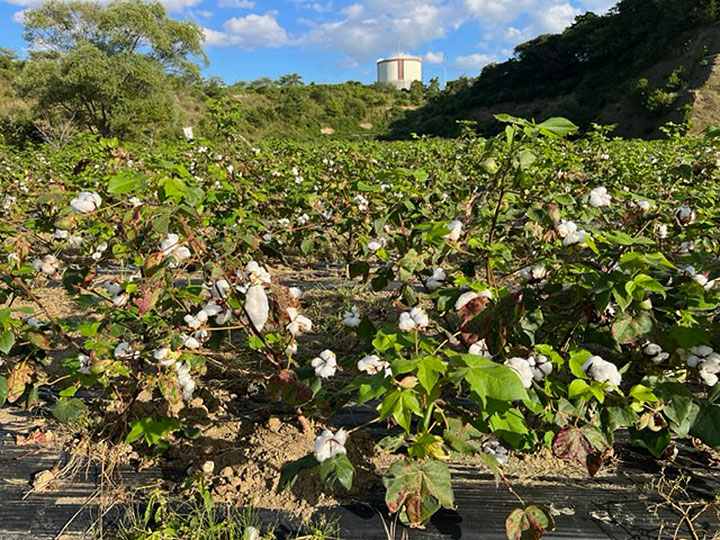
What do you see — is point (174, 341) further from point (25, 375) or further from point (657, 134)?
point (657, 134)

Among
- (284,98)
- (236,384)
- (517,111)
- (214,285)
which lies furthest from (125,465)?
(284,98)

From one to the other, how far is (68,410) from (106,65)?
25.4m

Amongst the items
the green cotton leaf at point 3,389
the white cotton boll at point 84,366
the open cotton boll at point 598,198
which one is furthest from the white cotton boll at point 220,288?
the open cotton boll at point 598,198

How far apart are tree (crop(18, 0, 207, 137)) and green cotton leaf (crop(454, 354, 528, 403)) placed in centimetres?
2563

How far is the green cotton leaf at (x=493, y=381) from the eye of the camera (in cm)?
88

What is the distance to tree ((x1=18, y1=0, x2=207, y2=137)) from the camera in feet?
72.7

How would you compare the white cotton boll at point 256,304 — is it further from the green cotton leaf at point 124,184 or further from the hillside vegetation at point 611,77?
the hillside vegetation at point 611,77

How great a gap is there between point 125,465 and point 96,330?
1.75ft

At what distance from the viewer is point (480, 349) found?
1251 mm

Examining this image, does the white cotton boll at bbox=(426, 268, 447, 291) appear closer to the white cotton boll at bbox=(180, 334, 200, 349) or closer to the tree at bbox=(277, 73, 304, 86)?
the white cotton boll at bbox=(180, 334, 200, 349)

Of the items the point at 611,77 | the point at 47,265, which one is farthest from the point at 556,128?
the point at 611,77

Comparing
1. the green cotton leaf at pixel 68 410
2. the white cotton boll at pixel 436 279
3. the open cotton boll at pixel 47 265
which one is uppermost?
the open cotton boll at pixel 47 265

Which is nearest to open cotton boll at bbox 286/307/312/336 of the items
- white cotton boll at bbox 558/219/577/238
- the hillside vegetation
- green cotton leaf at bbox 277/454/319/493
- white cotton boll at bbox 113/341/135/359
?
green cotton leaf at bbox 277/454/319/493

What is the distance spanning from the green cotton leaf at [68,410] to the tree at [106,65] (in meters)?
24.6
